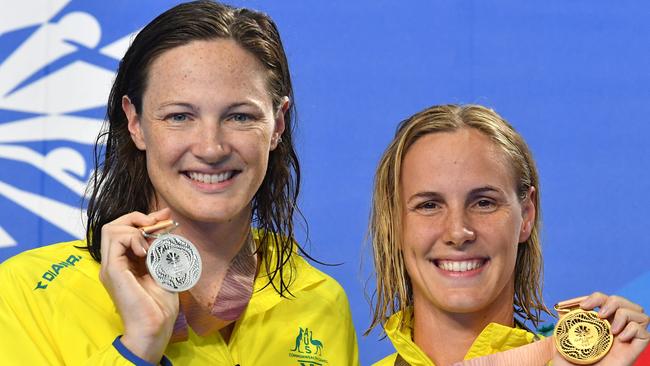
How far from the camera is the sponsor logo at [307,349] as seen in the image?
106 inches

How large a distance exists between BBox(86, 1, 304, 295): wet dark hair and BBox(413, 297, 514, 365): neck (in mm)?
360

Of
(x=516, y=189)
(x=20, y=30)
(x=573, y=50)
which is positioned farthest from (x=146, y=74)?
(x=573, y=50)

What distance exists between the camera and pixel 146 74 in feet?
8.33

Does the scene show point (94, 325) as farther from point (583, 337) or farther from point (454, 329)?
point (583, 337)

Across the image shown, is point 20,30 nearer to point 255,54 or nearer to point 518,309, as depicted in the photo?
point 255,54

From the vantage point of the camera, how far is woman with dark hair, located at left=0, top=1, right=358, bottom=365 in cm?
227

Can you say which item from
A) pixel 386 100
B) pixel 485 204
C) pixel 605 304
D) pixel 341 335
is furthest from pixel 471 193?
pixel 386 100

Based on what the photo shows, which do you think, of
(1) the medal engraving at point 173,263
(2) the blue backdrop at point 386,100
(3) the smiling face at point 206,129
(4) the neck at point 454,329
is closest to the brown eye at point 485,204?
(4) the neck at point 454,329

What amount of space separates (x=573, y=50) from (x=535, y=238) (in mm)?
1158

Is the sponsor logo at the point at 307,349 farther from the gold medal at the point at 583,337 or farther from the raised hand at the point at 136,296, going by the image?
the gold medal at the point at 583,337

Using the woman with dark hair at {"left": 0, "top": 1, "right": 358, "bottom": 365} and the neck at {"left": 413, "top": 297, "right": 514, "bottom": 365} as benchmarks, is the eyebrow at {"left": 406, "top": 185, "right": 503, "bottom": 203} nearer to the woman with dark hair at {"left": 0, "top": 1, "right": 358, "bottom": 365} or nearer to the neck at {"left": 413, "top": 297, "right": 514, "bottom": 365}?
the neck at {"left": 413, "top": 297, "right": 514, "bottom": 365}

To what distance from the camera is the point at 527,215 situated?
8.54 ft

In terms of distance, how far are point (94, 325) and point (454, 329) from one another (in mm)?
766

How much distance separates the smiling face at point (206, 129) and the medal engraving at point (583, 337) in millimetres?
747
